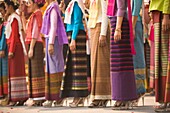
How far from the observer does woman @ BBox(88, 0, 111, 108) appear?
630 cm

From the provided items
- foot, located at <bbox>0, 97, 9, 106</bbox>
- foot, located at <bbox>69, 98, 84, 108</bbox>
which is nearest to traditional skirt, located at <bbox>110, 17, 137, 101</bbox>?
foot, located at <bbox>69, 98, 84, 108</bbox>

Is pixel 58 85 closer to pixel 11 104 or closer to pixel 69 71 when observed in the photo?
pixel 69 71

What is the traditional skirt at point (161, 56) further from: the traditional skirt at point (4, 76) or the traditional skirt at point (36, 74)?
the traditional skirt at point (4, 76)

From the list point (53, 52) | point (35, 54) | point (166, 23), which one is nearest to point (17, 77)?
point (35, 54)

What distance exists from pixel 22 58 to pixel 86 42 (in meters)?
1.43

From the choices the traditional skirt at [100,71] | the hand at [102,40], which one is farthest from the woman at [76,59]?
the hand at [102,40]

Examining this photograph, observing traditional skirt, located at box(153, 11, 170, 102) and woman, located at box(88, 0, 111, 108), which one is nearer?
traditional skirt, located at box(153, 11, 170, 102)

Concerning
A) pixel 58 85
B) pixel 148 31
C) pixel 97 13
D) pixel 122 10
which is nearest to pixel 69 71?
pixel 58 85

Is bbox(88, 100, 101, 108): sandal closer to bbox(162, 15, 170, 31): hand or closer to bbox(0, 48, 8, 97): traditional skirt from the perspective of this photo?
bbox(162, 15, 170, 31): hand

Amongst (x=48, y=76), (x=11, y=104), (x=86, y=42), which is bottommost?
(x=11, y=104)

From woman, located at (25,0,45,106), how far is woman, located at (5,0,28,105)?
0.23 m

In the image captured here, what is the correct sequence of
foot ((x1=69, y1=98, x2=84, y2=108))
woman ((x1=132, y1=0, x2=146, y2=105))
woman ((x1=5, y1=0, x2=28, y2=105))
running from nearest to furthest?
woman ((x1=132, y1=0, x2=146, y2=105)) → foot ((x1=69, y1=98, x2=84, y2=108)) → woman ((x1=5, y1=0, x2=28, y2=105))

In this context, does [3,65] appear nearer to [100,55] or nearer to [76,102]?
[76,102]

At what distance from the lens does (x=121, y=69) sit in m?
5.73
